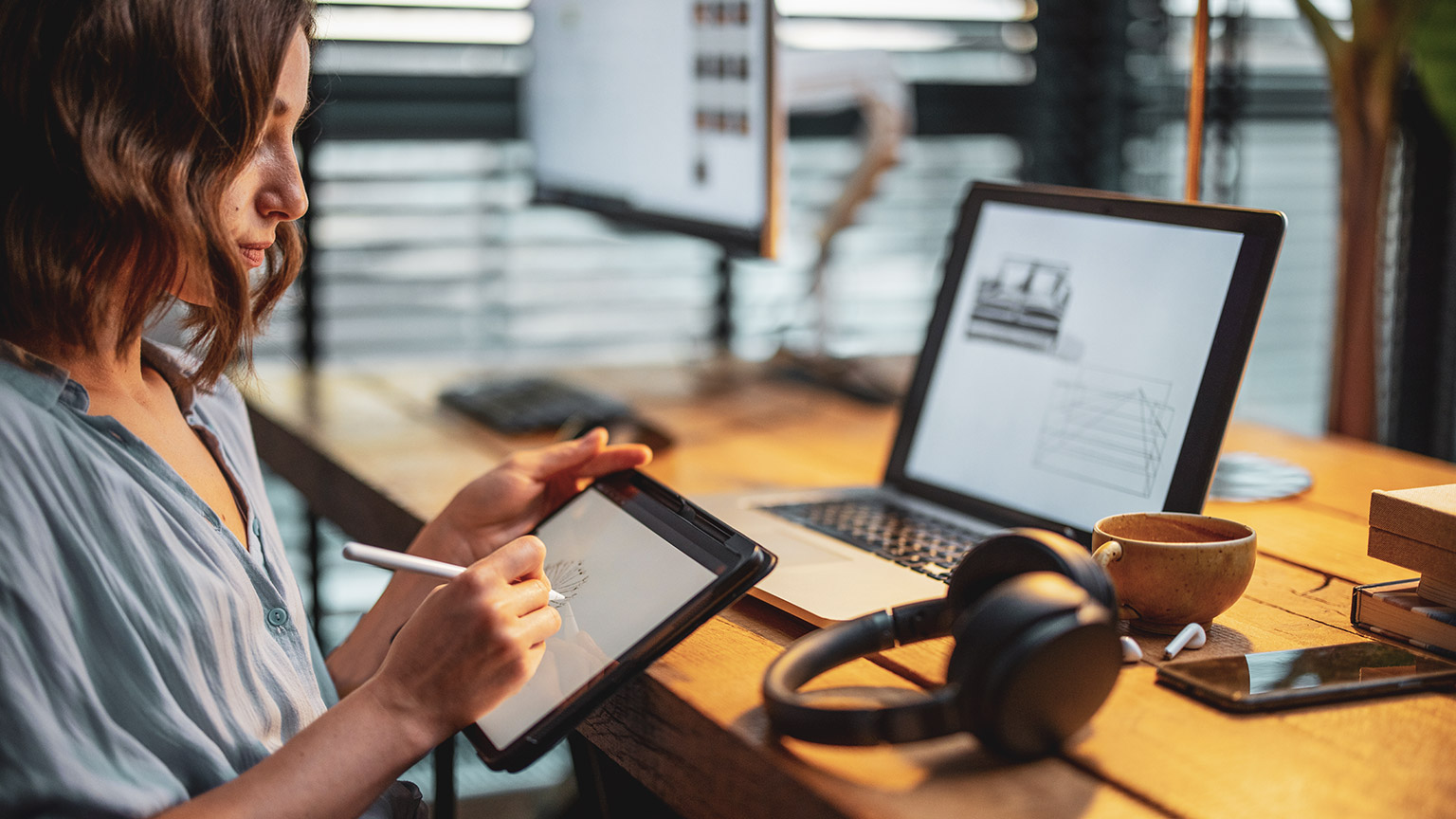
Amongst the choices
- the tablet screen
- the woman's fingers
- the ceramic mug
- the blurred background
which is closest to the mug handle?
the ceramic mug

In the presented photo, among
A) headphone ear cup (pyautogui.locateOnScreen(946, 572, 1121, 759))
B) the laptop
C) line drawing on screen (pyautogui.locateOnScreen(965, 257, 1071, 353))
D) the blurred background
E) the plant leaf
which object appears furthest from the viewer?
the blurred background

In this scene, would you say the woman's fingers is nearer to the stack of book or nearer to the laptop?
the laptop

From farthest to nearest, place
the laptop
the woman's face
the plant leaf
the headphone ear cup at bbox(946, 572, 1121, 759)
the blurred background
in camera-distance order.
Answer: the blurred background < the plant leaf < the laptop < the woman's face < the headphone ear cup at bbox(946, 572, 1121, 759)

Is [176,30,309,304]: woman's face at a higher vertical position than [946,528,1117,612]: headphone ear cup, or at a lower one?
higher

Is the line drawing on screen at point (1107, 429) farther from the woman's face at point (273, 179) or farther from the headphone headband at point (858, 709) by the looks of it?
the woman's face at point (273, 179)

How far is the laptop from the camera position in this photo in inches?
33.5

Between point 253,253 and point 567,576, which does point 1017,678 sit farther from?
point 253,253

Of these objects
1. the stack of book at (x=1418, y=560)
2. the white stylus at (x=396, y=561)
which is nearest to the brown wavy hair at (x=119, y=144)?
the white stylus at (x=396, y=561)

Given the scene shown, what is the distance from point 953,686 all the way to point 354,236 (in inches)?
69.7

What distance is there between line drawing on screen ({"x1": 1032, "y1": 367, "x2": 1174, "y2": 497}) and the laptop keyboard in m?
0.09

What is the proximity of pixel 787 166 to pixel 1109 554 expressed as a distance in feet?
4.87

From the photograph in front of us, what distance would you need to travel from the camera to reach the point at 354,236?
2100mm

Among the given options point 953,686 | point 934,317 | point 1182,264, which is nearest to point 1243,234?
point 1182,264

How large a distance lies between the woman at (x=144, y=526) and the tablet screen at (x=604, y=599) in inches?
1.1
